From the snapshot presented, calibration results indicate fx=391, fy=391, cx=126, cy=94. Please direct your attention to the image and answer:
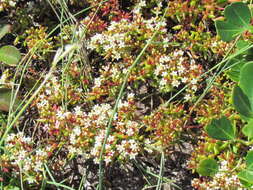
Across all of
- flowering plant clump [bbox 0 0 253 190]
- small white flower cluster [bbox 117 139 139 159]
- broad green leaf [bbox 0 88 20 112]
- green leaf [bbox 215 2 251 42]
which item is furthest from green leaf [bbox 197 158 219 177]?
broad green leaf [bbox 0 88 20 112]

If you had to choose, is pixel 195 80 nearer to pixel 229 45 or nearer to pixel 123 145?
pixel 229 45

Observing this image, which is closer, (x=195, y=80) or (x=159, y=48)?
(x=195, y=80)

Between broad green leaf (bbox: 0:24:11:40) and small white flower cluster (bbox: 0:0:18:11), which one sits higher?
small white flower cluster (bbox: 0:0:18:11)

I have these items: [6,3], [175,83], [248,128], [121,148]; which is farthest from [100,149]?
[6,3]

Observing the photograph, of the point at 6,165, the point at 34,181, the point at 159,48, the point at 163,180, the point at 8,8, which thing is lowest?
the point at 163,180

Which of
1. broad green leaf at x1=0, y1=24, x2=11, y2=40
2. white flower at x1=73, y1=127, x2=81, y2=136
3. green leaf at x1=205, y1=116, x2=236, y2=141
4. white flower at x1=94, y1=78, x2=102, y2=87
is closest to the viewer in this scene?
green leaf at x1=205, y1=116, x2=236, y2=141

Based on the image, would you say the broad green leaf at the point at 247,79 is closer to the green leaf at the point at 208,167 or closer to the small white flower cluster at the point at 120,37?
the green leaf at the point at 208,167

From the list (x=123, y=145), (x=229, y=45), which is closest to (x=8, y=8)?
(x=123, y=145)

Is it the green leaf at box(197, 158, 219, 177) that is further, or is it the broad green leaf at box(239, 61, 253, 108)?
the green leaf at box(197, 158, 219, 177)

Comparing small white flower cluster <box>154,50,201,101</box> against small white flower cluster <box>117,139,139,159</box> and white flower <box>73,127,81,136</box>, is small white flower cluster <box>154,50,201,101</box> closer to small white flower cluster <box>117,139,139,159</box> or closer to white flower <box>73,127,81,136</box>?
small white flower cluster <box>117,139,139,159</box>
